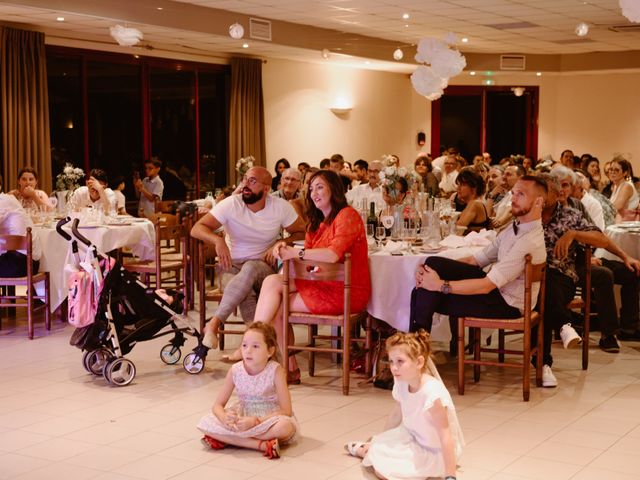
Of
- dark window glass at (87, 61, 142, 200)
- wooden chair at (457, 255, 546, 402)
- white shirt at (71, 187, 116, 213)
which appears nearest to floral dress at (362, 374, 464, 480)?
wooden chair at (457, 255, 546, 402)

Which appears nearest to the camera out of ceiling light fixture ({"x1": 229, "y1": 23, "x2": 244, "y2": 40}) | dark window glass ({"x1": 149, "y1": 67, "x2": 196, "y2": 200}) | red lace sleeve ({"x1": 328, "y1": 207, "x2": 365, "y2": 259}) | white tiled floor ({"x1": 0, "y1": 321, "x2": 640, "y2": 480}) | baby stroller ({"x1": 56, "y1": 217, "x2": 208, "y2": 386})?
white tiled floor ({"x1": 0, "y1": 321, "x2": 640, "y2": 480})

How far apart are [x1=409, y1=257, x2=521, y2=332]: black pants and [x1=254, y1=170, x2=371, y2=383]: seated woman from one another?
374 millimetres

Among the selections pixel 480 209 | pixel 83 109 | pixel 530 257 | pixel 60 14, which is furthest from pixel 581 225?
pixel 83 109

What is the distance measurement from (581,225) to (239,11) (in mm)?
7422

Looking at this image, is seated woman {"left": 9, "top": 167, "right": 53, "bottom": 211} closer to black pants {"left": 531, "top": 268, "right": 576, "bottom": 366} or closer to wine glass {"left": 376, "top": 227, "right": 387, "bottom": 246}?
wine glass {"left": 376, "top": 227, "right": 387, "bottom": 246}

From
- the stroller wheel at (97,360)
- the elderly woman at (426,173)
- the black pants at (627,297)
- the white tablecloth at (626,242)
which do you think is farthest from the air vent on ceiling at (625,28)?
the stroller wheel at (97,360)

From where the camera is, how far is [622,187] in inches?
403

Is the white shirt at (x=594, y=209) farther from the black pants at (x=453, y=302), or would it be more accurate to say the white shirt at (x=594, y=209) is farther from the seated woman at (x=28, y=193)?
the seated woman at (x=28, y=193)

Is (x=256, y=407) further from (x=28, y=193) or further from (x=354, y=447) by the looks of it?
(x=28, y=193)

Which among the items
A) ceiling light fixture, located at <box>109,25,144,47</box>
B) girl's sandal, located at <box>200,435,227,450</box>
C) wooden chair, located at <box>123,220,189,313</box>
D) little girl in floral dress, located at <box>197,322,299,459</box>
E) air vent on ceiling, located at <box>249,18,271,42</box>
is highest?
air vent on ceiling, located at <box>249,18,271,42</box>

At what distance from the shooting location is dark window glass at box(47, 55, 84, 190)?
1248 cm

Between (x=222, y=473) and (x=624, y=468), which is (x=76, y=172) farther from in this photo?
(x=624, y=468)

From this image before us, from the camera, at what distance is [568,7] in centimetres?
1259

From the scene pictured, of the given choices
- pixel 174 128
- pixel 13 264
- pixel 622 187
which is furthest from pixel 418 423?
pixel 174 128
